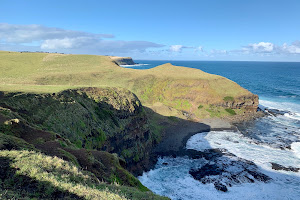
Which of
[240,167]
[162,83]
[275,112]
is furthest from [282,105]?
[240,167]

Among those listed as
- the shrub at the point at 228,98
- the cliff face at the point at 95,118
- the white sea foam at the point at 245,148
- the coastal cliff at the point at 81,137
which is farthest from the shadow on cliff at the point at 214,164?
the shrub at the point at 228,98

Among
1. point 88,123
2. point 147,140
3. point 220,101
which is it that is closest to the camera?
point 88,123

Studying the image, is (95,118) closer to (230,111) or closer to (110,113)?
(110,113)

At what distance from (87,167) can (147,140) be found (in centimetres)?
3164

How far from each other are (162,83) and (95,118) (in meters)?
65.5

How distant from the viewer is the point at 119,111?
40656 mm

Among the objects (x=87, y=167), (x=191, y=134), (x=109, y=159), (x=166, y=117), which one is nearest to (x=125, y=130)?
(x=109, y=159)

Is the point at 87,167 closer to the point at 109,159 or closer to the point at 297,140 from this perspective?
the point at 109,159

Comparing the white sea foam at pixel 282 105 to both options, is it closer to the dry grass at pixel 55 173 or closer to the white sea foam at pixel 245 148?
the white sea foam at pixel 245 148

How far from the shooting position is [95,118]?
34.3m

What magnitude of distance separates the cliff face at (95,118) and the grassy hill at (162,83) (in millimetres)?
30239

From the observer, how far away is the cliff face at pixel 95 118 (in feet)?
87.5

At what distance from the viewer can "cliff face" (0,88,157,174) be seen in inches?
1049

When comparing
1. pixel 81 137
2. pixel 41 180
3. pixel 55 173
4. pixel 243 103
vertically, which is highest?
pixel 41 180
